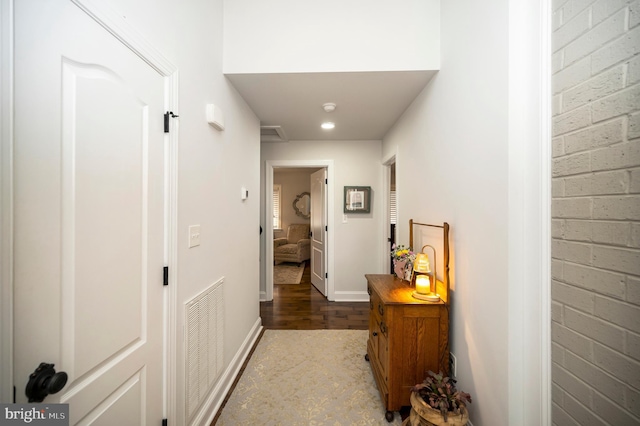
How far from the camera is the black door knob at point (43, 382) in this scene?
625mm

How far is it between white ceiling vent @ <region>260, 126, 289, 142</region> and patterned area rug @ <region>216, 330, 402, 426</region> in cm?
246

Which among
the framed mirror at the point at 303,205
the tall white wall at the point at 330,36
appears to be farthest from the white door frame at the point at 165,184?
the framed mirror at the point at 303,205

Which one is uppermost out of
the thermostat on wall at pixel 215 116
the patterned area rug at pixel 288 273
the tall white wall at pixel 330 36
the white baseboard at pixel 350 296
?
the tall white wall at pixel 330 36

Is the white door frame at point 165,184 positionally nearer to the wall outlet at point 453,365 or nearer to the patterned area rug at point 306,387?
the patterned area rug at point 306,387

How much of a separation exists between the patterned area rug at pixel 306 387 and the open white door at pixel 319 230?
1.38 m

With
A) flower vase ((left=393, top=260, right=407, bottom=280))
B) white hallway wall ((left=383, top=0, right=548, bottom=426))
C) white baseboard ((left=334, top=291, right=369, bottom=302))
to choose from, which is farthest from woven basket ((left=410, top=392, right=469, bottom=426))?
white baseboard ((left=334, top=291, right=369, bottom=302))

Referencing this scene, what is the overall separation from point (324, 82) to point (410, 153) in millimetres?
1055

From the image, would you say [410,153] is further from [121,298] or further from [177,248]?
[121,298]

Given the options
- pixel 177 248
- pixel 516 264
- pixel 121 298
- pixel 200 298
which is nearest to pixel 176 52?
pixel 177 248

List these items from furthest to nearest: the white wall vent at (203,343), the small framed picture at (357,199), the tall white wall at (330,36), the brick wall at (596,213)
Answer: the small framed picture at (357,199)
the tall white wall at (330,36)
the white wall vent at (203,343)
the brick wall at (596,213)

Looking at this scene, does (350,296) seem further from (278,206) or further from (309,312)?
(278,206)

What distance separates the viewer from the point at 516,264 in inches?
40.4

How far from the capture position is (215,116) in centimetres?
155

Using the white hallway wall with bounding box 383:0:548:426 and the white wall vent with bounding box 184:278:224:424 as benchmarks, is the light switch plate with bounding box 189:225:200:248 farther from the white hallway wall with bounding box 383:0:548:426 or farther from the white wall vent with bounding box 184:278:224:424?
the white hallway wall with bounding box 383:0:548:426
